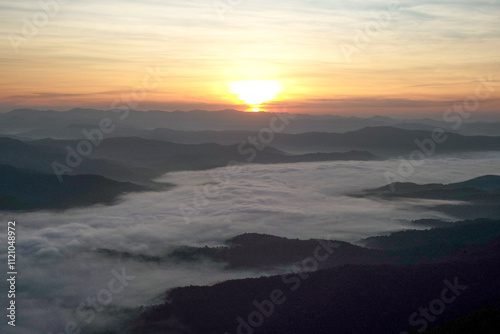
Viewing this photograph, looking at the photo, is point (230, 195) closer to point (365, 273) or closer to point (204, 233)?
point (204, 233)

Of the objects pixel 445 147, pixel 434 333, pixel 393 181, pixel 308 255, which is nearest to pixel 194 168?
pixel 393 181

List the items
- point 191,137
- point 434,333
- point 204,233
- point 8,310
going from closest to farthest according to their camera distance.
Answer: point 434,333
point 8,310
point 204,233
point 191,137

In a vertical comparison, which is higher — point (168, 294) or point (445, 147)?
point (445, 147)

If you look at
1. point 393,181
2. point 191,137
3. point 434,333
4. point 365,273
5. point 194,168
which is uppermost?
point 191,137
